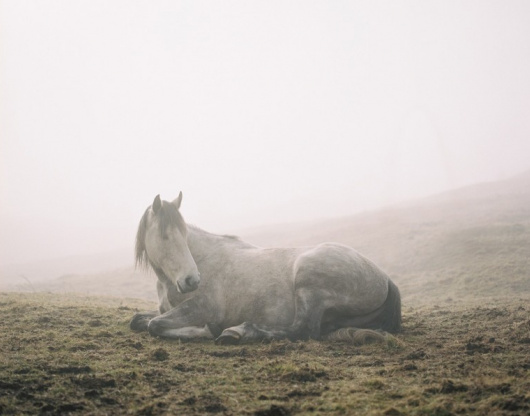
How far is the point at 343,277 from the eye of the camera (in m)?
6.64

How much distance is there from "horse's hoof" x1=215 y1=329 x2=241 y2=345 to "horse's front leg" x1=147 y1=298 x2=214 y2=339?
0.55 metres

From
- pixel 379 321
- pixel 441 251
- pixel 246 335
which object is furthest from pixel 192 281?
pixel 441 251

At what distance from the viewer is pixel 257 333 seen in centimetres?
622

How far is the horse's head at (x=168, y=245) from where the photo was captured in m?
6.74

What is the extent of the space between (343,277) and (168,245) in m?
2.58

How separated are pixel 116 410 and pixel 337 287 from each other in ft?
12.0

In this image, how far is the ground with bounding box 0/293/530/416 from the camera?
3.63m

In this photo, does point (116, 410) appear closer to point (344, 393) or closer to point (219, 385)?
point (219, 385)

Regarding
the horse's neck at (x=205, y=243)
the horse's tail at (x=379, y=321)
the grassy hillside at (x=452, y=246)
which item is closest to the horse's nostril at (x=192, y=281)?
the horse's neck at (x=205, y=243)

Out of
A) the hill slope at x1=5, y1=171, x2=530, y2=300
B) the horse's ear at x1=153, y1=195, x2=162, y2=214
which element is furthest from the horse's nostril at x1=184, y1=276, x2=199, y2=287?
the hill slope at x1=5, y1=171, x2=530, y2=300

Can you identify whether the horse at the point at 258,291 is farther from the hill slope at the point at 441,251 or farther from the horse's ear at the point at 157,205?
the hill slope at the point at 441,251

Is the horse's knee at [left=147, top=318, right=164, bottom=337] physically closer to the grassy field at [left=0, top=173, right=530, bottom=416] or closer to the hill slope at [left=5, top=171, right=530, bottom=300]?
the grassy field at [left=0, top=173, right=530, bottom=416]

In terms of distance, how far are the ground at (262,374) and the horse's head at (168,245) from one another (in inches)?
35.8

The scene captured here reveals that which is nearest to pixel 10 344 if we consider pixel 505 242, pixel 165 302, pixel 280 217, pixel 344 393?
pixel 165 302
